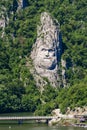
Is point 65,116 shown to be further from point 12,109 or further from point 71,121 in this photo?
point 12,109

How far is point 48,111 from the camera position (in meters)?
172

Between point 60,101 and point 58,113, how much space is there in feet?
38.9

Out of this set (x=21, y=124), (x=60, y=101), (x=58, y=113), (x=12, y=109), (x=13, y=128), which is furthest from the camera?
(x=12, y=109)

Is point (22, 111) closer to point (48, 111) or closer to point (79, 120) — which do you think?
point (48, 111)

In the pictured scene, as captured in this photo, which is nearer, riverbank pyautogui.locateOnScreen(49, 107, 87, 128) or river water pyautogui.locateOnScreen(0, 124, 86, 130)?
river water pyautogui.locateOnScreen(0, 124, 86, 130)

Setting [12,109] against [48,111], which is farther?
[12,109]

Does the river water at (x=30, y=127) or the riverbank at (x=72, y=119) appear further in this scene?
the riverbank at (x=72, y=119)

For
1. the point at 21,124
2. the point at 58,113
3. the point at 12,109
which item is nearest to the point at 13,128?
the point at 21,124

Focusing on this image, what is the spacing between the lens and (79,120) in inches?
6029

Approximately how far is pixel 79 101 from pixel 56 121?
1429 cm

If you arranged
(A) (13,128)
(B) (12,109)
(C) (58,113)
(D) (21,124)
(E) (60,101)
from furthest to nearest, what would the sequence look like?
1. (B) (12,109)
2. (E) (60,101)
3. (C) (58,113)
4. (D) (21,124)
5. (A) (13,128)

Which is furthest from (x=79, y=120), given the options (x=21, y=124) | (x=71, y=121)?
(x=21, y=124)

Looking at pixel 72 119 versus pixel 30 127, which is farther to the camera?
pixel 72 119

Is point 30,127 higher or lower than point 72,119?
higher
